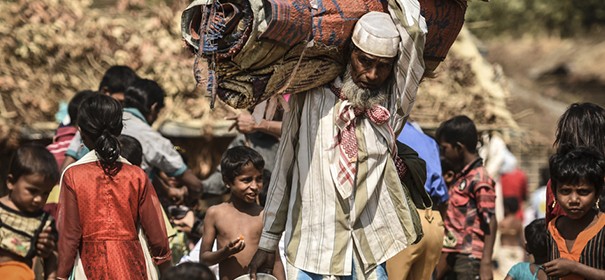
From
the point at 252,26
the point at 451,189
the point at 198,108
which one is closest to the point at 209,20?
the point at 252,26

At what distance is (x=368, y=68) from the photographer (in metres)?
5.54

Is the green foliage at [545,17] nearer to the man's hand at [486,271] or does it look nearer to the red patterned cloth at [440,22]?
the man's hand at [486,271]

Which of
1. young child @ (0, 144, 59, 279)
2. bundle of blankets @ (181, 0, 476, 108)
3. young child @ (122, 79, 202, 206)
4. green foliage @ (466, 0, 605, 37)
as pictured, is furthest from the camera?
green foliage @ (466, 0, 605, 37)

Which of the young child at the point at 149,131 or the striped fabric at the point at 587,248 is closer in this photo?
the striped fabric at the point at 587,248

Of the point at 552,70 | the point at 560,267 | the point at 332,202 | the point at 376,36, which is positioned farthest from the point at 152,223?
the point at 552,70

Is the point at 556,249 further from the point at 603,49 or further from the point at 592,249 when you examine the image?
the point at 603,49

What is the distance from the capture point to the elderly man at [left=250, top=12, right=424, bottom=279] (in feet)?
18.3

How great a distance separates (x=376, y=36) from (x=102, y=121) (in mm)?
1787

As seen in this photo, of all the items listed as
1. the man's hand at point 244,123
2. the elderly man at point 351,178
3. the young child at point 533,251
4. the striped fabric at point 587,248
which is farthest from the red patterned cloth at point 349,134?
the man's hand at point 244,123

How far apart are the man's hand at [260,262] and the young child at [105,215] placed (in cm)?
75

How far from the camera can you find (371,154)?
5.65 metres

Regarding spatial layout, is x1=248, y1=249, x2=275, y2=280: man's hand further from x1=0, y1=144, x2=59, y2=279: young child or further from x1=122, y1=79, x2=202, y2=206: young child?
x1=122, y1=79, x2=202, y2=206: young child

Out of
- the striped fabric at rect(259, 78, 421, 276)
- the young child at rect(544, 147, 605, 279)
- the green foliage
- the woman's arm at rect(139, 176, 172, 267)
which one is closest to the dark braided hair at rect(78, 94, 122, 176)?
the woman's arm at rect(139, 176, 172, 267)

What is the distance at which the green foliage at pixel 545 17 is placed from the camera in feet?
80.2
